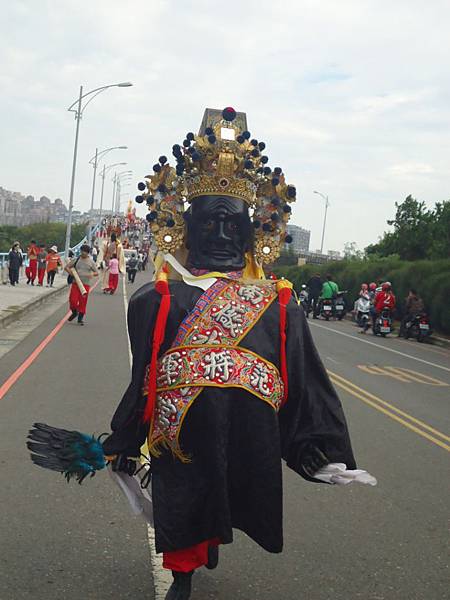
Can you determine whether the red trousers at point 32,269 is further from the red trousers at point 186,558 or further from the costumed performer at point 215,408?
the red trousers at point 186,558

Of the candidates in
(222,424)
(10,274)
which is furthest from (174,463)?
(10,274)

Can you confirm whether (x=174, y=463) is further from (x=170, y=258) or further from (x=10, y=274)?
(x=10, y=274)

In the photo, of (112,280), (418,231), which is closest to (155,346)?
(112,280)

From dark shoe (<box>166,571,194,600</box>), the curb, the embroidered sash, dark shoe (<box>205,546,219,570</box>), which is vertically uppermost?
the embroidered sash

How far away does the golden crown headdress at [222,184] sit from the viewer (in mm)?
4164

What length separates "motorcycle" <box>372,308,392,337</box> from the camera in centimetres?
2416

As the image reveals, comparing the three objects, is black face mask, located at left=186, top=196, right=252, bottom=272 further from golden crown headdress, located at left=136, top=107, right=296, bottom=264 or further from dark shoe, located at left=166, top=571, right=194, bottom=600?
dark shoe, located at left=166, top=571, right=194, bottom=600

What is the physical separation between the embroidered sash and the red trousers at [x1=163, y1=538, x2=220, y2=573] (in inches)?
16.5

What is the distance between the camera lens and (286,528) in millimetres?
5285

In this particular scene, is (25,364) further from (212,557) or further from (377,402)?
(212,557)

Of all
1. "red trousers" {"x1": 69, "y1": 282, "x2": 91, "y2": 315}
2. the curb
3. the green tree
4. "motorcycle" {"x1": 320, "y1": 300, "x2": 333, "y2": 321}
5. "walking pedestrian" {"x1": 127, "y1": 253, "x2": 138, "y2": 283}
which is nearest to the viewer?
the curb

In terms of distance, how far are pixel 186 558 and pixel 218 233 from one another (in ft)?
5.00

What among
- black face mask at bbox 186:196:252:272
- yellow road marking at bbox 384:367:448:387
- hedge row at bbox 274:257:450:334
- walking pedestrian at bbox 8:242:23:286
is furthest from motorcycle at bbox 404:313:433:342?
black face mask at bbox 186:196:252:272

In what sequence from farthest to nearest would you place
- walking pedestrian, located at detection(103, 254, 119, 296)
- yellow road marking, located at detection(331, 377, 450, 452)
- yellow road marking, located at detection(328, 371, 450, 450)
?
walking pedestrian, located at detection(103, 254, 119, 296)
yellow road marking, located at detection(328, 371, 450, 450)
yellow road marking, located at detection(331, 377, 450, 452)
